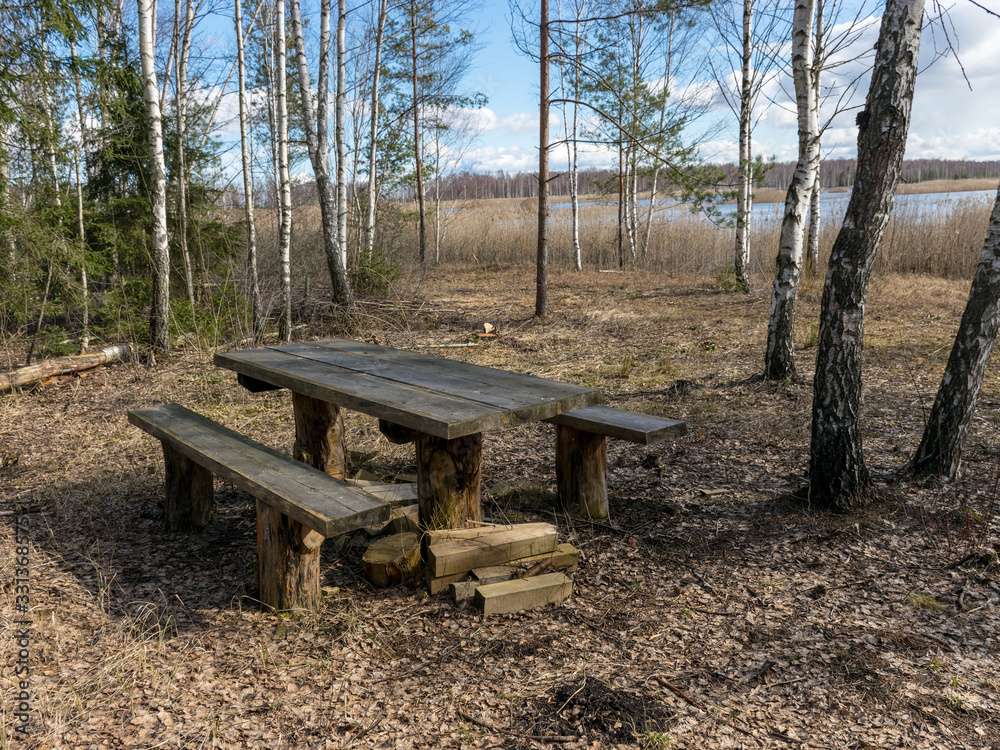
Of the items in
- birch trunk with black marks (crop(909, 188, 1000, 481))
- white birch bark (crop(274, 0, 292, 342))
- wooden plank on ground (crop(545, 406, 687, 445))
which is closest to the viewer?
wooden plank on ground (crop(545, 406, 687, 445))

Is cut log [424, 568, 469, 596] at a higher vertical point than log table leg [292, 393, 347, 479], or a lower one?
lower

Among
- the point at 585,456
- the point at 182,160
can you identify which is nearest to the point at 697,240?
the point at 182,160

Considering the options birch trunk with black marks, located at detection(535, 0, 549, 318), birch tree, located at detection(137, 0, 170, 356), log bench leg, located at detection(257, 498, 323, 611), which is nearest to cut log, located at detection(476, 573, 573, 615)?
log bench leg, located at detection(257, 498, 323, 611)

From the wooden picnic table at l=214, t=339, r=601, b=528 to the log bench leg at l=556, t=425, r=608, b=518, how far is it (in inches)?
20.3

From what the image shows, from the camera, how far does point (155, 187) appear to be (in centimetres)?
709

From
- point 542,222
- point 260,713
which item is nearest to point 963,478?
point 260,713

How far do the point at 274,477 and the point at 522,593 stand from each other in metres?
1.14

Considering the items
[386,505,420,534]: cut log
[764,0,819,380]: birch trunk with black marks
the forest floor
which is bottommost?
the forest floor

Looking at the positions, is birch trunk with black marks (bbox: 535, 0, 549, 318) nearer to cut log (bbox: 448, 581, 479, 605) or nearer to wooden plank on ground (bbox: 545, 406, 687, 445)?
wooden plank on ground (bbox: 545, 406, 687, 445)

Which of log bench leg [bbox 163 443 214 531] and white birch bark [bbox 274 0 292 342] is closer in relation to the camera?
log bench leg [bbox 163 443 214 531]

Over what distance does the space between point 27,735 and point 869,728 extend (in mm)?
2520

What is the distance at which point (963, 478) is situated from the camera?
3711 mm

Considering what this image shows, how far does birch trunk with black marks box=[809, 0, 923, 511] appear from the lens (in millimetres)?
3141

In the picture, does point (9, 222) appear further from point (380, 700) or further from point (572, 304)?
point (572, 304)
